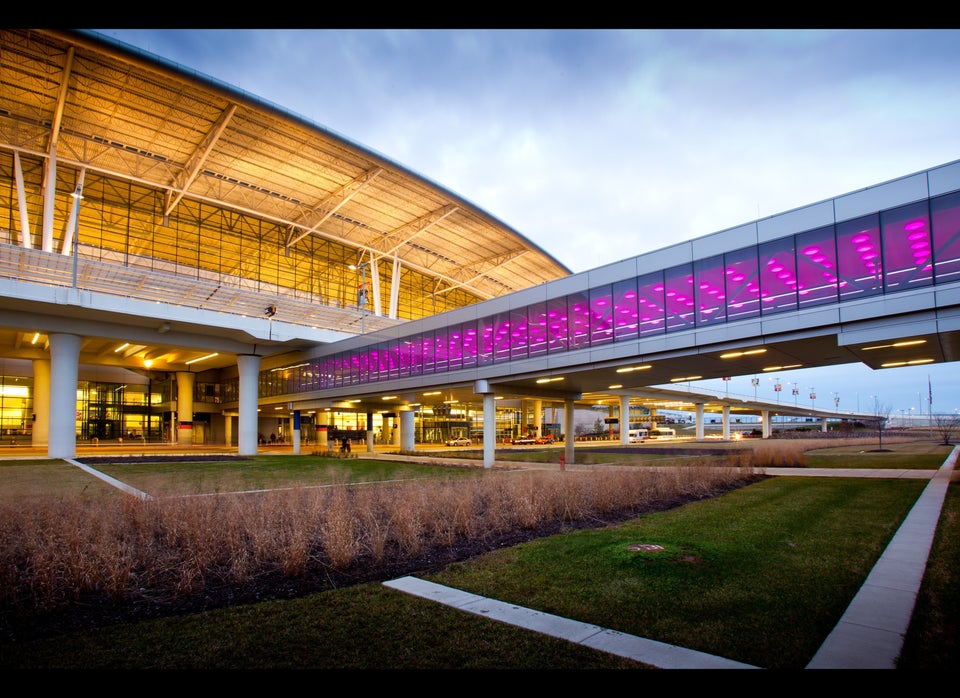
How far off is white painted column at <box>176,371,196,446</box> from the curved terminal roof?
838 inches

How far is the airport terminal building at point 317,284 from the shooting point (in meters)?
19.3

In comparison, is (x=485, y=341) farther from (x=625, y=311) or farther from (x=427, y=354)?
(x=625, y=311)

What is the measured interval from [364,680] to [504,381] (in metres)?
28.1

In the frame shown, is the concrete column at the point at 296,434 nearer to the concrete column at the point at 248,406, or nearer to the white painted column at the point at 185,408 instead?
the concrete column at the point at 248,406

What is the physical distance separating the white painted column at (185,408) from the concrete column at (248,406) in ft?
62.9

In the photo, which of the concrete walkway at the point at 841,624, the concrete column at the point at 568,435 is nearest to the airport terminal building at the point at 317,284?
the concrete column at the point at 568,435

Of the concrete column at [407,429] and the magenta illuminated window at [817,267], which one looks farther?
the concrete column at [407,429]

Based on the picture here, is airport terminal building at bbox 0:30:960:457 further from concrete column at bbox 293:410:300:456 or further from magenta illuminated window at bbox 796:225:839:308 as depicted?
concrete column at bbox 293:410:300:456

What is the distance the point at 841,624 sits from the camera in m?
6.14

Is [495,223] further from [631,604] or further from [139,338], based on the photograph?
[631,604]

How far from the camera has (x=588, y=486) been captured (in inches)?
624

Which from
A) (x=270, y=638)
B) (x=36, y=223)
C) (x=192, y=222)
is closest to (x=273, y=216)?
(x=192, y=222)

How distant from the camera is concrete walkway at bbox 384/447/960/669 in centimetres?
517

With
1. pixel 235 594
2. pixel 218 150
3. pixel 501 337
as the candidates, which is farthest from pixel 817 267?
pixel 218 150
